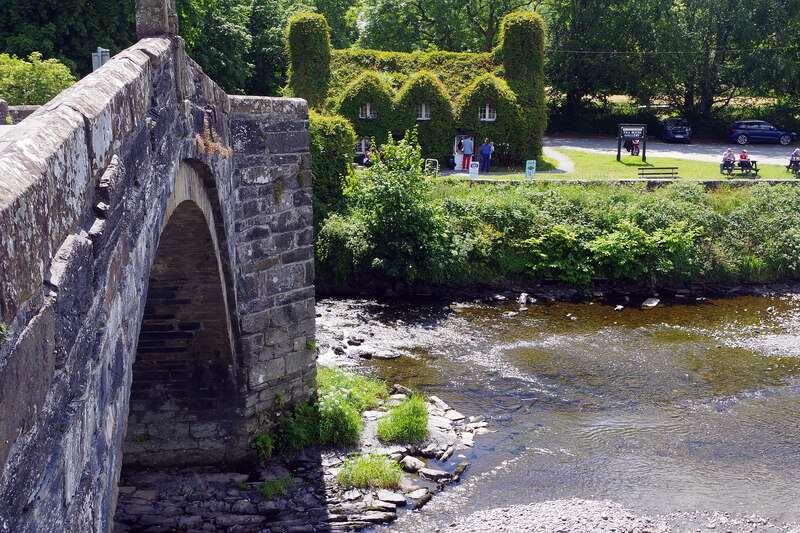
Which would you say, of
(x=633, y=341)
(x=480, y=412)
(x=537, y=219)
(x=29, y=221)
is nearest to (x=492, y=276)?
(x=537, y=219)

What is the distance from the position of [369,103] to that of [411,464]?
20.5 metres

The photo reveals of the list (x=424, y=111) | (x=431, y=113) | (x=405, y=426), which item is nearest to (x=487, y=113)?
(x=431, y=113)

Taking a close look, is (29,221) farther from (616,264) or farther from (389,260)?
(616,264)

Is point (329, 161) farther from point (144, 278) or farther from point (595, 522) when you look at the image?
point (144, 278)

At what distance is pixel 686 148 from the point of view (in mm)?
34594

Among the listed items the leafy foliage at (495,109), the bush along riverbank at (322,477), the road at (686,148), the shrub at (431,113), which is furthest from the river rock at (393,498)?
the road at (686,148)

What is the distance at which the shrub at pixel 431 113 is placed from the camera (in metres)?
29.1

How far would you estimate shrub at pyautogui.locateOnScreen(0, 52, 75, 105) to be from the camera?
48.3ft

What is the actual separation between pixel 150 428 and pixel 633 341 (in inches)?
403

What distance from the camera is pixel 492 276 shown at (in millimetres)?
20078

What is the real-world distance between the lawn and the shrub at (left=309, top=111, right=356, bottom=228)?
6.77 meters

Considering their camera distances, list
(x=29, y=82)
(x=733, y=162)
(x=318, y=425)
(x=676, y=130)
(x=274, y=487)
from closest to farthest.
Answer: (x=274, y=487), (x=318, y=425), (x=29, y=82), (x=733, y=162), (x=676, y=130)

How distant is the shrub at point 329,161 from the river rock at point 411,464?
36.4 feet

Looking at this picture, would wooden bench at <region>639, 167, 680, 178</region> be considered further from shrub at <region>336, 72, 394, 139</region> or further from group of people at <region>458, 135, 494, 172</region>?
shrub at <region>336, 72, 394, 139</region>
